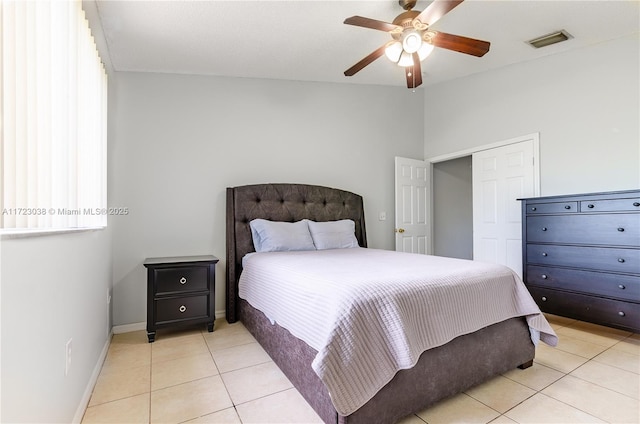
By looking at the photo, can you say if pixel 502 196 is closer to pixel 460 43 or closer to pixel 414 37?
pixel 460 43

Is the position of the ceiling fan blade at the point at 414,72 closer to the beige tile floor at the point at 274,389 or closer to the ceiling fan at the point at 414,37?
the ceiling fan at the point at 414,37

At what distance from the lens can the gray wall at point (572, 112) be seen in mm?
2832

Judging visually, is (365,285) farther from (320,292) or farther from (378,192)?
(378,192)

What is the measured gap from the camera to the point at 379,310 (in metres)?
1.45

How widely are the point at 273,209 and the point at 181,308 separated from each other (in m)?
1.28

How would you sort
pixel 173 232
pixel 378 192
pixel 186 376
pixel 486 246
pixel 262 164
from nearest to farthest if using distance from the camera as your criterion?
pixel 186 376
pixel 173 232
pixel 262 164
pixel 486 246
pixel 378 192

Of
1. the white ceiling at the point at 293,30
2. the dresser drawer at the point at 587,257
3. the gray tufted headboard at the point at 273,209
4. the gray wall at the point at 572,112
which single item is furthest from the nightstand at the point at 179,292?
the gray wall at the point at 572,112

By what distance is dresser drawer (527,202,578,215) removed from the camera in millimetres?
2711

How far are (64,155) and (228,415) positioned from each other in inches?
58.0

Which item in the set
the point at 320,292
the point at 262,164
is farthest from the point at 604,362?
the point at 262,164

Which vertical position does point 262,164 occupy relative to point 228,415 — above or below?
above

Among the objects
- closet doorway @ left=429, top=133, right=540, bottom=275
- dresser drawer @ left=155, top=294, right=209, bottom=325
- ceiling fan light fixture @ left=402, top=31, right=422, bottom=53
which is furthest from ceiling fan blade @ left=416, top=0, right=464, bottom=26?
dresser drawer @ left=155, top=294, right=209, bottom=325

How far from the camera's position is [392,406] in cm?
146

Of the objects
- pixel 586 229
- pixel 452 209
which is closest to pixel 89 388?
pixel 586 229
